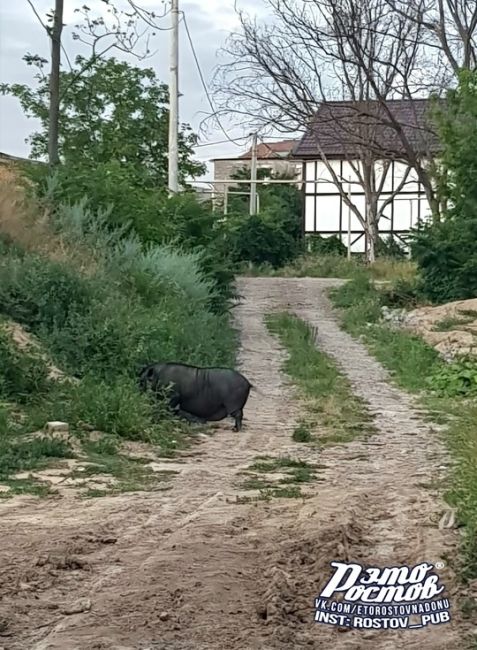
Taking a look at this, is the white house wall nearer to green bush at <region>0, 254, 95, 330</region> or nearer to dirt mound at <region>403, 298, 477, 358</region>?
dirt mound at <region>403, 298, 477, 358</region>

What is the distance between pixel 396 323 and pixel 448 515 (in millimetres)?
16247

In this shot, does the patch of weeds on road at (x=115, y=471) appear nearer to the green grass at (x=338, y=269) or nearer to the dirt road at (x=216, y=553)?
the dirt road at (x=216, y=553)

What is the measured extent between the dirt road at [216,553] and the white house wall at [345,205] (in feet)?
105

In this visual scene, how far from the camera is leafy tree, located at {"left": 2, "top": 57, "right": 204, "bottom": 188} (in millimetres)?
38656

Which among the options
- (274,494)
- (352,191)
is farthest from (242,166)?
(274,494)

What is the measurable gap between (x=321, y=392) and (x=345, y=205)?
28.8 meters

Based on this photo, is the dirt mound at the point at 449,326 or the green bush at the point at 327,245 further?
the green bush at the point at 327,245

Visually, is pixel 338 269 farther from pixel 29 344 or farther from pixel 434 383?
pixel 29 344

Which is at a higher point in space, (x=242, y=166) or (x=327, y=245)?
(x=242, y=166)

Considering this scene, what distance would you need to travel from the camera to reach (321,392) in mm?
14555

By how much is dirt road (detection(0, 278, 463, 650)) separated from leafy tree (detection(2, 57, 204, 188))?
98.4 ft

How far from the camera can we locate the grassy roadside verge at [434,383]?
21.8 feet

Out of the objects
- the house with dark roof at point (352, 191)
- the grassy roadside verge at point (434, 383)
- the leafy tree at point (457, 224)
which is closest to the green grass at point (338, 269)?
the house with dark roof at point (352, 191)

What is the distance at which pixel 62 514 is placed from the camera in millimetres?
7406
